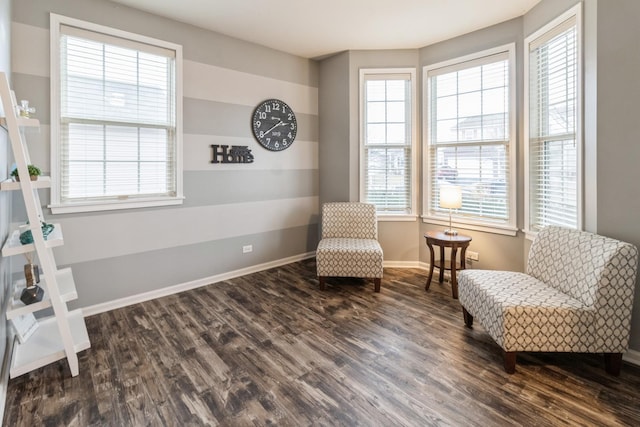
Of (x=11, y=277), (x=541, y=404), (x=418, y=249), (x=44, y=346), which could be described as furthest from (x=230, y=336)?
(x=418, y=249)

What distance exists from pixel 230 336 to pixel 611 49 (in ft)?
11.7

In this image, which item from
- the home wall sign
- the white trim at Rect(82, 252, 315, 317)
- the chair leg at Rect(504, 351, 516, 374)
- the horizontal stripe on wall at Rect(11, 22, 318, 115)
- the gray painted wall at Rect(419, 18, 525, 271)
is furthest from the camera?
the home wall sign

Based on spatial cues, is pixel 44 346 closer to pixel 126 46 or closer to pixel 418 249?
pixel 126 46

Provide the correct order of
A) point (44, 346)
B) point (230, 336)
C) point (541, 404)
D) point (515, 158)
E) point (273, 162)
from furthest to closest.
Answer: point (273, 162), point (515, 158), point (230, 336), point (44, 346), point (541, 404)

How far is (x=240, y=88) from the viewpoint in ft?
13.1

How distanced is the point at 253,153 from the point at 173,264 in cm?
166

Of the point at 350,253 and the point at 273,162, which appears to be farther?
the point at 273,162

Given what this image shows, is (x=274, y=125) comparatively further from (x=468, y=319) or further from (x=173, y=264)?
(x=468, y=319)

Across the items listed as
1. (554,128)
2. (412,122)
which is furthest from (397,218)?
(554,128)

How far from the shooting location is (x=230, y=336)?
266cm

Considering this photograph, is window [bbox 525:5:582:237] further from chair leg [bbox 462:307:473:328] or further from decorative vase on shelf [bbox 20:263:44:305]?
decorative vase on shelf [bbox 20:263:44:305]

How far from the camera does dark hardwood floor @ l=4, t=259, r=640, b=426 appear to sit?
179 cm

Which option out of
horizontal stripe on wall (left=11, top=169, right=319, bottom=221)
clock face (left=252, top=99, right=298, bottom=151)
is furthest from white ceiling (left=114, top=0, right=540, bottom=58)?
horizontal stripe on wall (left=11, top=169, right=319, bottom=221)

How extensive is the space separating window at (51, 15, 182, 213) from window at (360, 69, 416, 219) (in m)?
2.34
